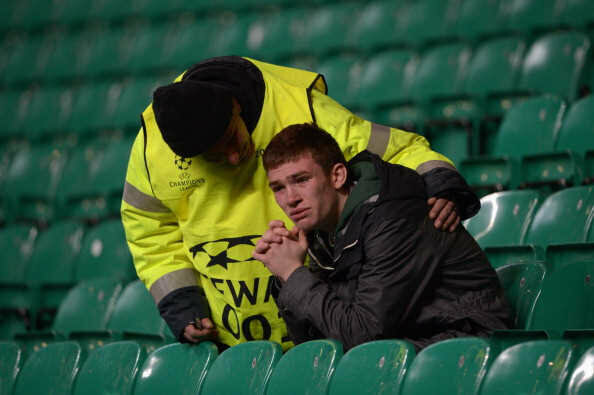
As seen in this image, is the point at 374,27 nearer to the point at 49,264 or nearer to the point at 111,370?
the point at 49,264

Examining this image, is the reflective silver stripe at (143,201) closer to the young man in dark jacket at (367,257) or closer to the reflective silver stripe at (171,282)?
the reflective silver stripe at (171,282)

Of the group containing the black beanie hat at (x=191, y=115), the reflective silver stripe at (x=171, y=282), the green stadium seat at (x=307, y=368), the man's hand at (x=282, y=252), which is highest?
the black beanie hat at (x=191, y=115)

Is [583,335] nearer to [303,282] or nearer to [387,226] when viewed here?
[387,226]

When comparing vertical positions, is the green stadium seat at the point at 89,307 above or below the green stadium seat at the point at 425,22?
below

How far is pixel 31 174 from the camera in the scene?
5.42 m

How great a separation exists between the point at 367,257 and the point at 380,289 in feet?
0.30

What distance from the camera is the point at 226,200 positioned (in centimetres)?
223

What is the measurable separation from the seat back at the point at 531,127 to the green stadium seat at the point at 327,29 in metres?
2.17

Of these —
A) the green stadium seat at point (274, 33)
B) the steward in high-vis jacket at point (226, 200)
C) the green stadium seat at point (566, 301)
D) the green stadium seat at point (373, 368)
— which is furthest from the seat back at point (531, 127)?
the green stadium seat at point (274, 33)

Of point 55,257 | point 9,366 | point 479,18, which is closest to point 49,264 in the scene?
point 55,257

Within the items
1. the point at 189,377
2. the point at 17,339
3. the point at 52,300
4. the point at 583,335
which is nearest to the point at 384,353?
Answer: the point at 583,335

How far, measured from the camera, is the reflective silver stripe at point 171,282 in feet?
7.54

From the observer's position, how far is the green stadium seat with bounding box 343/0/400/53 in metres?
5.57

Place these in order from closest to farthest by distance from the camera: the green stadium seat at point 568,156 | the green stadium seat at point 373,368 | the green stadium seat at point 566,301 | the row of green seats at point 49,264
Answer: the green stadium seat at point 373,368
the green stadium seat at point 566,301
the green stadium seat at point 568,156
the row of green seats at point 49,264
